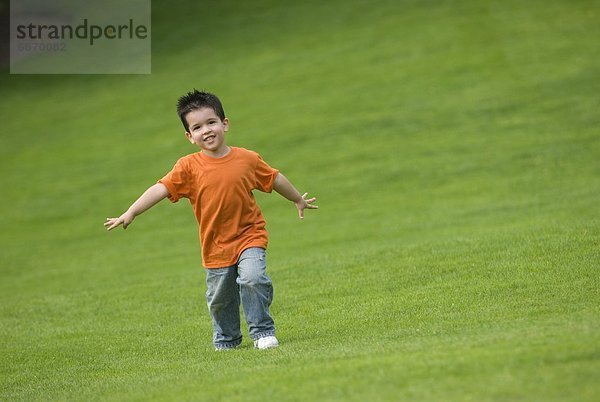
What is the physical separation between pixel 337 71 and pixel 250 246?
2079 centimetres

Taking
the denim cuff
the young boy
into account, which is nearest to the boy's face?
the young boy

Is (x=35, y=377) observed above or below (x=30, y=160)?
below

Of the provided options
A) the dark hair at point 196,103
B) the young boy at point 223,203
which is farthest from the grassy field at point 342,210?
the dark hair at point 196,103

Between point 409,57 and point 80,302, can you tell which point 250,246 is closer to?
point 80,302

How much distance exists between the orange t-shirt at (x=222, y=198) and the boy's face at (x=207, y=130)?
0.10 metres

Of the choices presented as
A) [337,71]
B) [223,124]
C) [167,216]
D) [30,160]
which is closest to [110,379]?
[223,124]

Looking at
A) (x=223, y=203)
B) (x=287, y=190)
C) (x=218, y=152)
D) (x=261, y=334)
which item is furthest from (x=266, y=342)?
(x=218, y=152)

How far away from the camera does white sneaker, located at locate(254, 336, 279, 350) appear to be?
23.1ft

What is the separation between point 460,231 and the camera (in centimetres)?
1339

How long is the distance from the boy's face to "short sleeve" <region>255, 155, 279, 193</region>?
12.8 inches

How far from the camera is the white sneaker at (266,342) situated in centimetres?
704

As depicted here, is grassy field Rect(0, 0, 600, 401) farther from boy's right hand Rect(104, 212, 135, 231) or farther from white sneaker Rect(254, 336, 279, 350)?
boy's right hand Rect(104, 212, 135, 231)

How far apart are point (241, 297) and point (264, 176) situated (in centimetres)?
100

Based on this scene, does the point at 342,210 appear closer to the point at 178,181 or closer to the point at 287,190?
the point at 287,190
